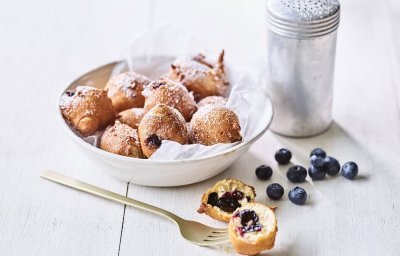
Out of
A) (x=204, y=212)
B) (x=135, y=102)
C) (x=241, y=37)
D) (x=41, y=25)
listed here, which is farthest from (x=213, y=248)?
(x=41, y=25)

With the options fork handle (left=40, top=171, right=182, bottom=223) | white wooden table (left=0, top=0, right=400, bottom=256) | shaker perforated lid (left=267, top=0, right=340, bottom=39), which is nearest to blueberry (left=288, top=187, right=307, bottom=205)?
white wooden table (left=0, top=0, right=400, bottom=256)

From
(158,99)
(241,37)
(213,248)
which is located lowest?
(241,37)

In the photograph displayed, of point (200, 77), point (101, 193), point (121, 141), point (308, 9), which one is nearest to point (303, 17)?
point (308, 9)

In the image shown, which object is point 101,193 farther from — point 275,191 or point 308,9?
point 308,9

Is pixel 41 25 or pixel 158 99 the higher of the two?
pixel 158 99

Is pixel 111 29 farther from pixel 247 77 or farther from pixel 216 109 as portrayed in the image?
pixel 216 109

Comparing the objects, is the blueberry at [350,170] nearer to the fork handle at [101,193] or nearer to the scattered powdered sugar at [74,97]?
the fork handle at [101,193]
